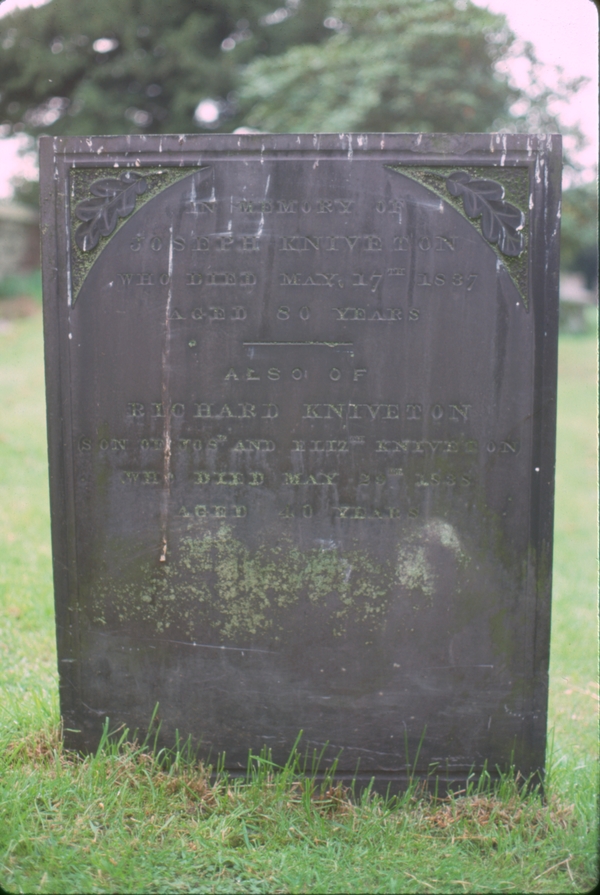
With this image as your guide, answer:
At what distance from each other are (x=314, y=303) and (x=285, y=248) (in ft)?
0.80

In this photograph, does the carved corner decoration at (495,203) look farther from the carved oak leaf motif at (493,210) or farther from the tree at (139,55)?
the tree at (139,55)

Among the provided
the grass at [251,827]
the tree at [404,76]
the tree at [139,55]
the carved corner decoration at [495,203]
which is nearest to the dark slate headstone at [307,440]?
the carved corner decoration at [495,203]

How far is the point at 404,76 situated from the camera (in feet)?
35.8

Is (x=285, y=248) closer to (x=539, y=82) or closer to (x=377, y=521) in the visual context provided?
(x=377, y=521)

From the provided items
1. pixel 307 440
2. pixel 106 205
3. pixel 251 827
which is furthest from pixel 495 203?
pixel 251 827

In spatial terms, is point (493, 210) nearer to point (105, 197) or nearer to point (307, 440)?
point (307, 440)

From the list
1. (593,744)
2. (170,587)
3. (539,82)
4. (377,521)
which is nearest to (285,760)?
(170,587)

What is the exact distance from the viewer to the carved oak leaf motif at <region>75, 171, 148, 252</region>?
8.94 feet

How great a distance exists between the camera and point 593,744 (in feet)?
11.3

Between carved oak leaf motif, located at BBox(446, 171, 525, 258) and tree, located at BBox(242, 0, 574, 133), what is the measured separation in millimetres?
8860

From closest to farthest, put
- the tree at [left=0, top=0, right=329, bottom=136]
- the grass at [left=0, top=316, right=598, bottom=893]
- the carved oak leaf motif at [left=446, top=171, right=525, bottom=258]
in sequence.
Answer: the grass at [left=0, top=316, right=598, bottom=893] < the carved oak leaf motif at [left=446, top=171, right=525, bottom=258] < the tree at [left=0, top=0, right=329, bottom=136]

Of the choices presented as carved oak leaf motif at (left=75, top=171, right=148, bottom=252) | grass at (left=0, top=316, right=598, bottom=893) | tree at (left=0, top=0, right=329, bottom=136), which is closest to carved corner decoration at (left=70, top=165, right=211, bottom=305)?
carved oak leaf motif at (left=75, top=171, right=148, bottom=252)

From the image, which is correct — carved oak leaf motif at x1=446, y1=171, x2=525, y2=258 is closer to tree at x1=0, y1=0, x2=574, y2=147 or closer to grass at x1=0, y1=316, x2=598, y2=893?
grass at x1=0, y1=316, x2=598, y2=893

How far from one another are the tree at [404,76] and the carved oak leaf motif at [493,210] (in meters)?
8.86
